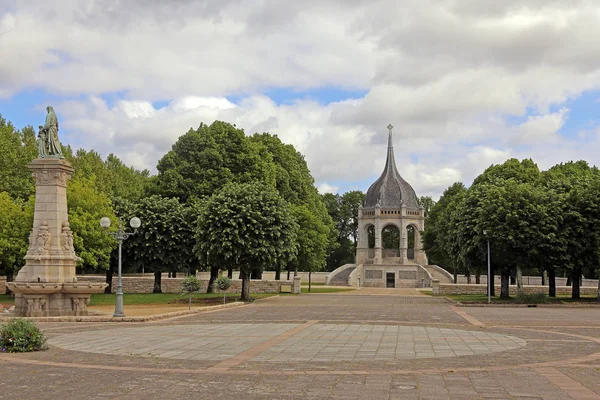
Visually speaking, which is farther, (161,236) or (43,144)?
(161,236)

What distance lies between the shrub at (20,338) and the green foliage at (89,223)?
26.4 metres

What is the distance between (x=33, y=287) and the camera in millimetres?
24266

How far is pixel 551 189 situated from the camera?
40375 mm

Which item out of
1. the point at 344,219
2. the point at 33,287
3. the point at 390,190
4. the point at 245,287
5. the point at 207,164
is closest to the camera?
the point at 33,287

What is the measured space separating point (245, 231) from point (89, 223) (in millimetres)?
11198

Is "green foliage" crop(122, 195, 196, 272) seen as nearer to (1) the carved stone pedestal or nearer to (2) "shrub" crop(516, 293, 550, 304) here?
(1) the carved stone pedestal

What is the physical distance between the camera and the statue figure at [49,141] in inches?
1024

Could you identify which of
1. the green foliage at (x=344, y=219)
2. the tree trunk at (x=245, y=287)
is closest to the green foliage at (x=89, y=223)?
the tree trunk at (x=245, y=287)

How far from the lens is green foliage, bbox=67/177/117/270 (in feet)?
134

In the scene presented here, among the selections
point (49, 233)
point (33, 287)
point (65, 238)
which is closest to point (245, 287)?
point (65, 238)

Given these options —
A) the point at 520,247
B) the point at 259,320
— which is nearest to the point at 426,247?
the point at 520,247

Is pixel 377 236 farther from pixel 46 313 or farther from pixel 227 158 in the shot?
pixel 46 313

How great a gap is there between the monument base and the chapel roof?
214ft

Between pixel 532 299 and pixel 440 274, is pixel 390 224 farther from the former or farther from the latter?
pixel 532 299
